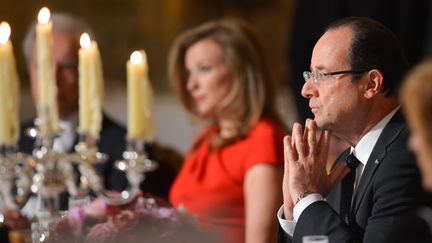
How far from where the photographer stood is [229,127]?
12.5ft

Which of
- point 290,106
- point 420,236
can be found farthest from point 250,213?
point 290,106

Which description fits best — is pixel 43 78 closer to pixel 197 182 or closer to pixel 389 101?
pixel 389 101

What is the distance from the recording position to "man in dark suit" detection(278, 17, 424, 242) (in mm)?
2318

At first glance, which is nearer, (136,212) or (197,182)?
(136,212)

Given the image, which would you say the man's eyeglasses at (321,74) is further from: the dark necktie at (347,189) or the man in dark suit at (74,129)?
the man in dark suit at (74,129)

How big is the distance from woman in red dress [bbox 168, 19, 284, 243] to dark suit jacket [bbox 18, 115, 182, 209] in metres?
0.10

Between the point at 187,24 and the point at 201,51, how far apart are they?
11.1 ft

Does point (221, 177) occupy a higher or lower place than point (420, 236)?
lower

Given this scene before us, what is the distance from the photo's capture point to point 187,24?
23.7 ft

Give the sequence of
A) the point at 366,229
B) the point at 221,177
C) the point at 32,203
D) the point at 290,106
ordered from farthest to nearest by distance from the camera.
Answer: the point at 290,106
the point at 221,177
the point at 32,203
the point at 366,229

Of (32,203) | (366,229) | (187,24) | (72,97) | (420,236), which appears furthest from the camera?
(187,24)

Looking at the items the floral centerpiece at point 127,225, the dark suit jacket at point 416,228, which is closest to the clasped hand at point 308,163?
the dark suit jacket at point 416,228

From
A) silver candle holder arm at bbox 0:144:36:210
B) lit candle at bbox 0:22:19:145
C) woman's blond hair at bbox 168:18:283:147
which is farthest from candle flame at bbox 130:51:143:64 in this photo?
woman's blond hair at bbox 168:18:283:147

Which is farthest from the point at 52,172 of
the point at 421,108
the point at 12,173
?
the point at 421,108
